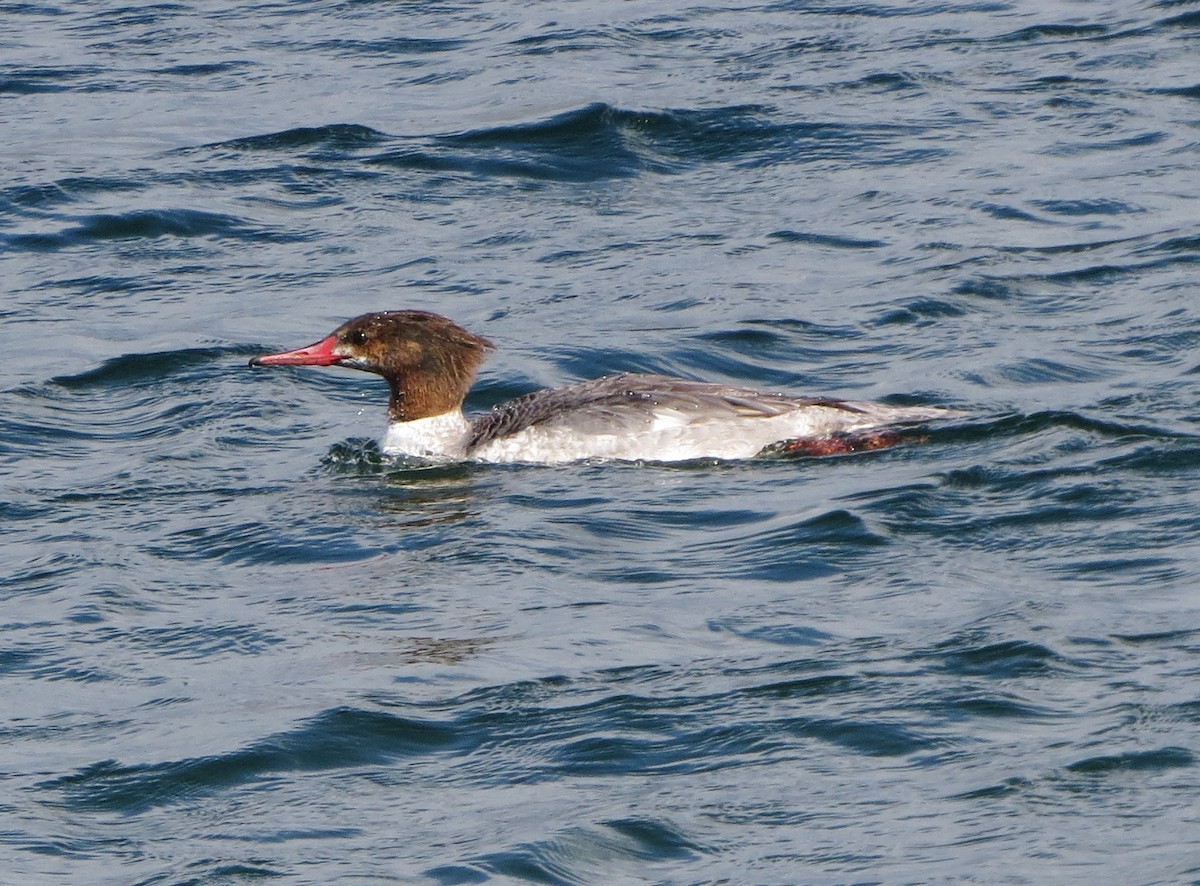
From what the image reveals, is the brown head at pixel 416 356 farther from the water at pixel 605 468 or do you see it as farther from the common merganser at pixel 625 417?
the water at pixel 605 468

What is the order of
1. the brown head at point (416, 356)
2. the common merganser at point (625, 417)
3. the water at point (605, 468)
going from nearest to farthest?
the water at point (605, 468) < the common merganser at point (625, 417) < the brown head at point (416, 356)

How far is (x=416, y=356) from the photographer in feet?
39.3

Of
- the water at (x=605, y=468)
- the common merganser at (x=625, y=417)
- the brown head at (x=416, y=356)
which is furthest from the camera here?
the brown head at (x=416, y=356)

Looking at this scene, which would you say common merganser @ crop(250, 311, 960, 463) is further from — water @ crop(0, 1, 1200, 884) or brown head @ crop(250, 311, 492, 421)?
water @ crop(0, 1, 1200, 884)

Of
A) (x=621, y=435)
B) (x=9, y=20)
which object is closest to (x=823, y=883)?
(x=621, y=435)

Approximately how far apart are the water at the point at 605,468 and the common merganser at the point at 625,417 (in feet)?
0.57

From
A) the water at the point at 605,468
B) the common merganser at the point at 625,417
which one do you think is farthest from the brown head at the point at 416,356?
the water at the point at 605,468

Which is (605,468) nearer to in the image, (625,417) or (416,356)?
(625,417)

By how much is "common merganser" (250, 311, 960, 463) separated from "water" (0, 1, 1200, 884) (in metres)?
0.17

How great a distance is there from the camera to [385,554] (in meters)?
10.2

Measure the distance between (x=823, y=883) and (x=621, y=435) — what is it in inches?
199

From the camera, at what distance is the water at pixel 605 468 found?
7.09 metres

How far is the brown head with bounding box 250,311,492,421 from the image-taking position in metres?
11.8

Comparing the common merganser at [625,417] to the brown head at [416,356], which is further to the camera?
the brown head at [416,356]
